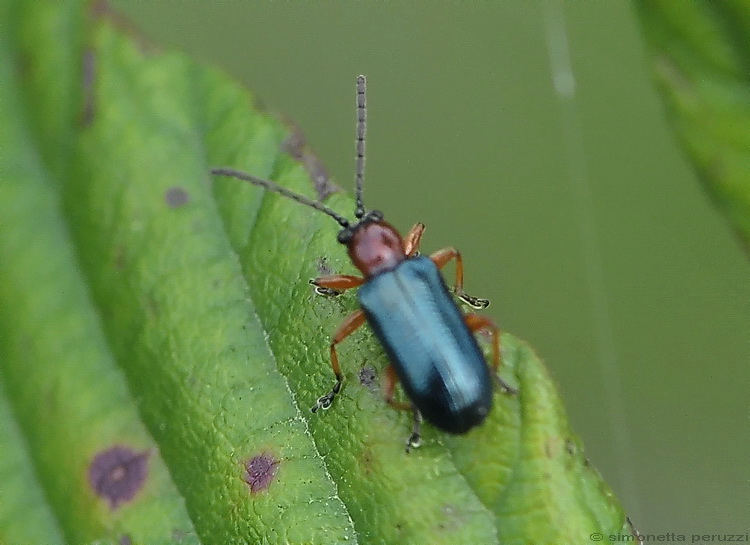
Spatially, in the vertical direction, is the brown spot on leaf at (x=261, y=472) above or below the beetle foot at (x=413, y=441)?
above

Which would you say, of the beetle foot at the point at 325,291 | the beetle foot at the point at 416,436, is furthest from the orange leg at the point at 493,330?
the beetle foot at the point at 325,291

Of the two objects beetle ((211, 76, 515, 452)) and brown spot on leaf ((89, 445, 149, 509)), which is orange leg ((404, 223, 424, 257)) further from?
brown spot on leaf ((89, 445, 149, 509))

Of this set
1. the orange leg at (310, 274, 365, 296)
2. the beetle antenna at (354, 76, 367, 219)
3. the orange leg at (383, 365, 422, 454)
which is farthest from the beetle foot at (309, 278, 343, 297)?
the beetle antenna at (354, 76, 367, 219)

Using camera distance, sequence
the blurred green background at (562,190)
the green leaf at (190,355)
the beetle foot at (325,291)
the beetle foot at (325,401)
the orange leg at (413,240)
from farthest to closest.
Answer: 1. the blurred green background at (562,190)
2. the orange leg at (413,240)
3. the beetle foot at (325,291)
4. the beetle foot at (325,401)
5. the green leaf at (190,355)

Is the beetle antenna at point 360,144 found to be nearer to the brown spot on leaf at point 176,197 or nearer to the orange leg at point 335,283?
the orange leg at point 335,283

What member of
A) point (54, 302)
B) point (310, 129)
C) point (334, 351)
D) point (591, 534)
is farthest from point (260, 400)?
point (310, 129)

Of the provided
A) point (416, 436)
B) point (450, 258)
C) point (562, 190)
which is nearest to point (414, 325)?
point (416, 436)

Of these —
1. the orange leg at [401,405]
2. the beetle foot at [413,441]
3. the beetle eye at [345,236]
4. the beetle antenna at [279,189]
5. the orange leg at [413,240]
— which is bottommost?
the beetle foot at [413,441]

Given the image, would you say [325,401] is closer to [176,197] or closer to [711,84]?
[176,197]
